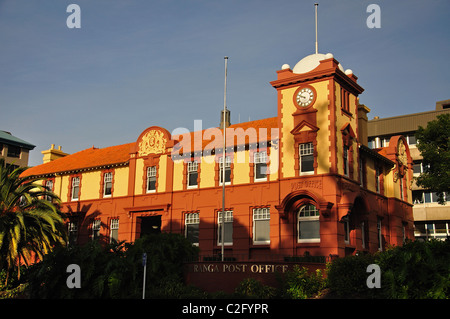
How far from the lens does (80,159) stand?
46.1m

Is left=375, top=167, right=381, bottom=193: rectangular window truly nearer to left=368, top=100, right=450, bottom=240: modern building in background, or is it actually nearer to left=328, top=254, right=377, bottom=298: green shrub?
left=328, top=254, right=377, bottom=298: green shrub

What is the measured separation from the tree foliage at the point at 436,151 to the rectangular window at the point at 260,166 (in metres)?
12.4

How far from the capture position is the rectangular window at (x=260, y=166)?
108 ft

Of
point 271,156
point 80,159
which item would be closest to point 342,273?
point 271,156

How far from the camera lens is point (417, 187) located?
6069cm

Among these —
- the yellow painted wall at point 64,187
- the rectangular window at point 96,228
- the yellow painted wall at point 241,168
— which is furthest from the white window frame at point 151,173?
the yellow painted wall at point 64,187

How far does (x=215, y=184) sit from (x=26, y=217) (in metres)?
12.5

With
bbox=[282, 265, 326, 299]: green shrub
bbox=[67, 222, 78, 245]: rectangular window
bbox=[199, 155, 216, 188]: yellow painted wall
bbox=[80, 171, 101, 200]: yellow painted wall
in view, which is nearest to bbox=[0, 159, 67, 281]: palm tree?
bbox=[80, 171, 101, 200]: yellow painted wall

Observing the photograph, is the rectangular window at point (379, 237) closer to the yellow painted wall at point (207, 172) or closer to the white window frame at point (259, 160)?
the white window frame at point (259, 160)

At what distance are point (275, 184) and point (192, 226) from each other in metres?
7.12

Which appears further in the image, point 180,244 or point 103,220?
point 103,220

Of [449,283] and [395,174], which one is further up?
[395,174]

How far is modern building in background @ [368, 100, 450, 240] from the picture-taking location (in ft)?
192
